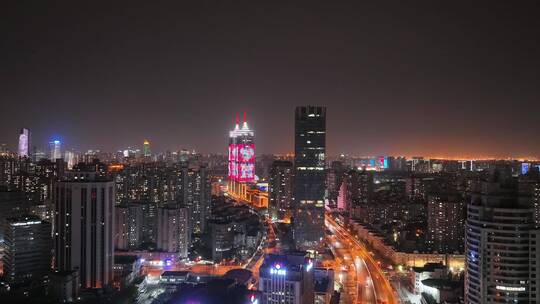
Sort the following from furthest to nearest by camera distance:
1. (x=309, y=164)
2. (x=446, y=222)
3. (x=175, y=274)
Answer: (x=309, y=164) < (x=446, y=222) < (x=175, y=274)

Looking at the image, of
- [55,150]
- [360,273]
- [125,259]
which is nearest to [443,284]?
[360,273]

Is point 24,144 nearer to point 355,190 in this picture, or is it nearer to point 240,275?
point 240,275

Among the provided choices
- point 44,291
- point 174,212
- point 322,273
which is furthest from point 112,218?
point 322,273

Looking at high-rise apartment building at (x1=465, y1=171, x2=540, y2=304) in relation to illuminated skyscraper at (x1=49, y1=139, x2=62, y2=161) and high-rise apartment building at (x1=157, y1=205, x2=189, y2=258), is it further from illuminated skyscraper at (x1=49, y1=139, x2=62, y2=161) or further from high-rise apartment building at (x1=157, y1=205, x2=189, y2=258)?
illuminated skyscraper at (x1=49, y1=139, x2=62, y2=161)

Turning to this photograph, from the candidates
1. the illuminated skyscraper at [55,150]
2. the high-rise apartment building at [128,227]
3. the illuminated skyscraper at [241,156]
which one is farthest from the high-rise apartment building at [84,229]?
the illuminated skyscraper at [241,156]

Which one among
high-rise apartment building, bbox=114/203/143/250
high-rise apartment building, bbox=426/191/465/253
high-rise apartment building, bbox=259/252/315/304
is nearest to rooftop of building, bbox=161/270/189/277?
high-rise apartment building, bbox=114/203/143/250

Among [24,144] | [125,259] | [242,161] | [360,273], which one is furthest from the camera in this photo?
[242,161]
